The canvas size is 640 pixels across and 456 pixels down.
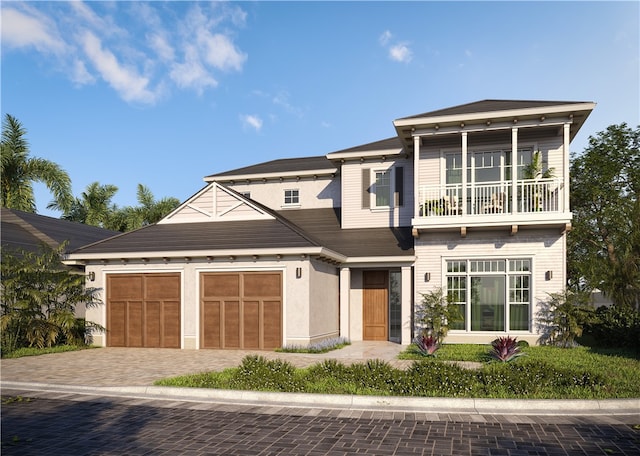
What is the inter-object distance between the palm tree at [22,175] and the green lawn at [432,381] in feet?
68.7

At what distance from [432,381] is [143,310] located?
11.4 meters

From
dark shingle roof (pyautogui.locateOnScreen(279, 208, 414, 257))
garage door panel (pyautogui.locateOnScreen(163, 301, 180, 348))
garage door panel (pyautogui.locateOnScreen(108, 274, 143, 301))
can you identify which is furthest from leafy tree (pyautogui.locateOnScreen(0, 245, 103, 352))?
dark shingle roof (pyautogui.locateOnScreen(279, 208, 414, 257))

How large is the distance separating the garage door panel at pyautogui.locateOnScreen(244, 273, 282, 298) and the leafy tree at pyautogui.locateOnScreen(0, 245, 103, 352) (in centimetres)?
558

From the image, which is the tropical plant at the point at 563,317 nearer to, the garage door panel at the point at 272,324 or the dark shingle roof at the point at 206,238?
the dark shingle roof at the point at 206,238

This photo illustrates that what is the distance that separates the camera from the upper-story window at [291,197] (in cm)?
2195

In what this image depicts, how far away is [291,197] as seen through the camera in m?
22.0

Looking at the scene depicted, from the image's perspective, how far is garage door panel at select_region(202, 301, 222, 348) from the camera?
16.0m

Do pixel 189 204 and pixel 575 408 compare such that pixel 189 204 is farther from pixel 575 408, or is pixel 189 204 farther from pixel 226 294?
pixel 575 408

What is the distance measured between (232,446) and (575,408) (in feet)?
18.2

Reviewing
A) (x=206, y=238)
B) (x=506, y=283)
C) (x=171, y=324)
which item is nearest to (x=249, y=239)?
(x=206, y=238)

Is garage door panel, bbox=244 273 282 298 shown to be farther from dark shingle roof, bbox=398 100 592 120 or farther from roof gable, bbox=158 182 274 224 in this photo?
dark shingle roof, bbox=398 100 592 120

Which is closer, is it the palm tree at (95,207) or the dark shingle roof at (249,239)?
the dark shingle roof at (249,239)

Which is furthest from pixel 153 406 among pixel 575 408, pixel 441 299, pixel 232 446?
pixel 441 299

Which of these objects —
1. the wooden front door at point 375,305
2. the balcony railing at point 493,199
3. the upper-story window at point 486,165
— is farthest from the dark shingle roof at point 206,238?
the upper-story window at point 486,165
